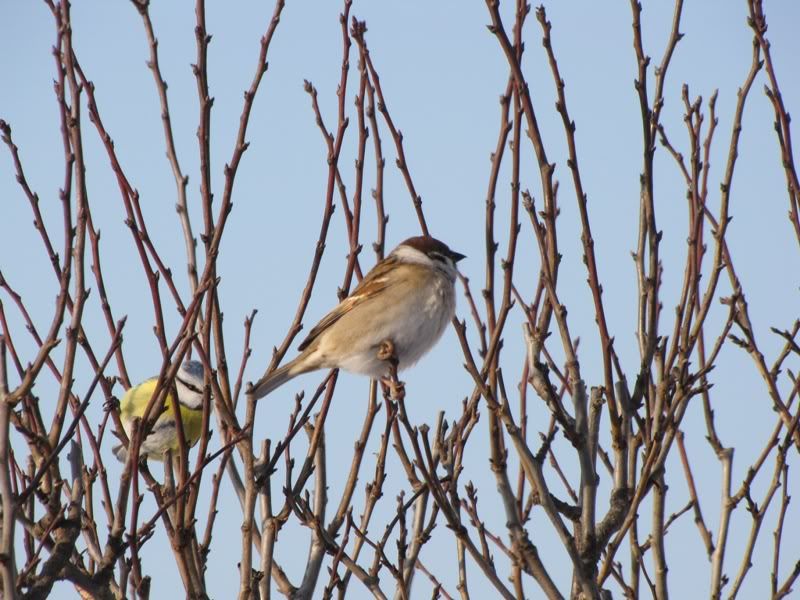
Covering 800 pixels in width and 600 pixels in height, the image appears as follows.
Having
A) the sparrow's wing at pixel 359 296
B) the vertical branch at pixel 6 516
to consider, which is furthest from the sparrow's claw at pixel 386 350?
the vertical branch at pixel 6 516

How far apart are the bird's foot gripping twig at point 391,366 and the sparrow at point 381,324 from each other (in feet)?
0.05

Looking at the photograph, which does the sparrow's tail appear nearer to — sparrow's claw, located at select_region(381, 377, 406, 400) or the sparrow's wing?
the sparrow's wing

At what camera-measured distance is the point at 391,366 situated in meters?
3.53

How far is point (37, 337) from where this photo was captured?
3.13 metres

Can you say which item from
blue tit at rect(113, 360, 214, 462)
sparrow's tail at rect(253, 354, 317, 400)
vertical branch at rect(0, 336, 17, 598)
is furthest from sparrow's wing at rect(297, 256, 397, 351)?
vertical branch at rect(0, 336, 17, 598)

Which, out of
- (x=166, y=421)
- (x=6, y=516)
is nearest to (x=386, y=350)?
(x=6, y=516)

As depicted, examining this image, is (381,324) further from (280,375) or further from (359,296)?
(280,375)

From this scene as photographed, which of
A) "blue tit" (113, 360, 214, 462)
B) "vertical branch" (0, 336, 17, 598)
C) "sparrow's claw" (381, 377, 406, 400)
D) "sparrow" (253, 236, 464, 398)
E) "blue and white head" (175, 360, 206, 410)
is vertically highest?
"blue and white head" (175, 360, 206, 410)

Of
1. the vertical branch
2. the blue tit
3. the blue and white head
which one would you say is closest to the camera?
the vertical branch

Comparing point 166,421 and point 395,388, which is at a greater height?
point 166,421

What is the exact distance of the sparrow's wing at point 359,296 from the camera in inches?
162

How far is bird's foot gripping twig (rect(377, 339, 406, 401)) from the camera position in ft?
10.4

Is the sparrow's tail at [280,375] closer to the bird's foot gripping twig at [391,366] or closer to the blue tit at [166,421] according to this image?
the bird's foot gripping twig at [391,366]

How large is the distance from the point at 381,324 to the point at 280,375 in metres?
0.49
